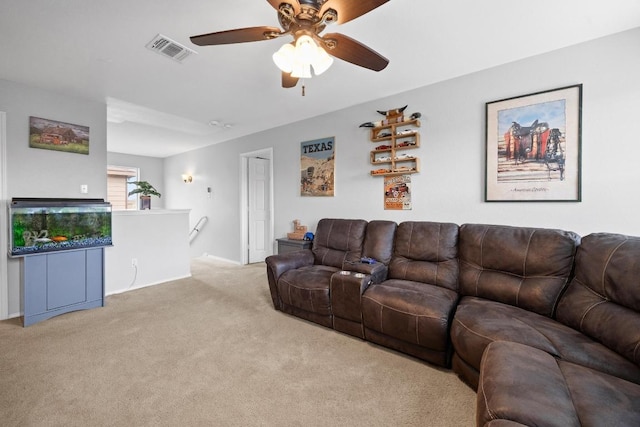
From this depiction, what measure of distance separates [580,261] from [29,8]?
4.00m

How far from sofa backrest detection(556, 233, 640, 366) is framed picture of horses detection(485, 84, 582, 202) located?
0.62 metres

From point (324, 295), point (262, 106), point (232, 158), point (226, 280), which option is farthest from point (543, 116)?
point (232, 158)

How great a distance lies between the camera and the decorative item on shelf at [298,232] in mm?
3980

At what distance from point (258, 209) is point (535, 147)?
14.4 ft

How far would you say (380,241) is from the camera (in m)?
2.89

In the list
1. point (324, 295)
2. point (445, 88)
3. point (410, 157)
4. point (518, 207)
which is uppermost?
point (445, 88)

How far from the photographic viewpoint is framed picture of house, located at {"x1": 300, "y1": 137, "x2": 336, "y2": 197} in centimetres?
378

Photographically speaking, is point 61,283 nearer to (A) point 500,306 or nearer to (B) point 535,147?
(A) point 500,306

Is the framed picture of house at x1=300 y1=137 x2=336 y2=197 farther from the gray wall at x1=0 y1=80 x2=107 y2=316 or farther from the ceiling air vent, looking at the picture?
the gray wall at x1=0 y1=80 x2=107 y2=316

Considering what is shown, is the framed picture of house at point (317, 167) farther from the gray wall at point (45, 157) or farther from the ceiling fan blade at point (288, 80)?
the gray wall at point (45, 157)

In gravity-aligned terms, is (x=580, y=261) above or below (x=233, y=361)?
above

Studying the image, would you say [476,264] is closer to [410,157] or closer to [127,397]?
[410,157]

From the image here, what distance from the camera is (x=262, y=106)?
3.64 metres

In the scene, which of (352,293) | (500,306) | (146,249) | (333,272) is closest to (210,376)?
(352,293)
